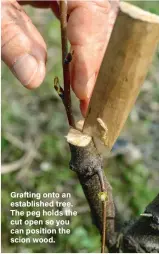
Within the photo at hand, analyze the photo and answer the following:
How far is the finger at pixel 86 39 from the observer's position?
102cm

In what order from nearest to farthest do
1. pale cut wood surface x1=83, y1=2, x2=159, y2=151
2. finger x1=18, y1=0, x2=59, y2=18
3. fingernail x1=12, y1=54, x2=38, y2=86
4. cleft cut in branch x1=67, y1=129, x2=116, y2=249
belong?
1. pale cut wood surface x1=83, y1=2, x2=159, y2=151
2. cleft cut in branch x1=67, y1=129, x2=116, y2=249
3. fingernail x1=12, y1=54, x2=38, y2=86
4. finger x1=18, y1=0, x2=59, y2=18

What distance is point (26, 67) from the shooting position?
1.04 meters

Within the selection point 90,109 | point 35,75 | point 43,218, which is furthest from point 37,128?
point 90,109

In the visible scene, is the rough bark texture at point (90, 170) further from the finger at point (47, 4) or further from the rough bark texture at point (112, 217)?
the finger at point (47, 4)

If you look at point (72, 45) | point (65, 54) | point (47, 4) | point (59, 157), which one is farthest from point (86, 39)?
point (59, 157)

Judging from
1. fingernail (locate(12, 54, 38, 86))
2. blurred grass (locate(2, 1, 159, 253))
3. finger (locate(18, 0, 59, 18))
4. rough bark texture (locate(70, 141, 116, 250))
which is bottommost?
blurred grass (locate(2, 1, 159, 253))

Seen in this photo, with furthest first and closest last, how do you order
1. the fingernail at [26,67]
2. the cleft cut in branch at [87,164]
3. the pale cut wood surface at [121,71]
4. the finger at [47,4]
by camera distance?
the finger at [47,4]
the fingernail at [26,67]
the cleft cut in branch at [87,164]
the pale cut wood surface at [121,71]

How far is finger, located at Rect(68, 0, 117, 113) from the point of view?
1.02 m

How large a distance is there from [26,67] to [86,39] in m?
0.18

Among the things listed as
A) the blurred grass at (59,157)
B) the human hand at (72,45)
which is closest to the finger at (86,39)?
the human hand at (72,45)

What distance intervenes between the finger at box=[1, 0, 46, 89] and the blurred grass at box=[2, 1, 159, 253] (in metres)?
0.74

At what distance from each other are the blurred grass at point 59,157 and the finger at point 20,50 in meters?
0.74

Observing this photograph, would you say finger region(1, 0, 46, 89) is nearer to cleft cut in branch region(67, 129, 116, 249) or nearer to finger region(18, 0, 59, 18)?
cleft cut in branch region(67, 129, 116, 249)

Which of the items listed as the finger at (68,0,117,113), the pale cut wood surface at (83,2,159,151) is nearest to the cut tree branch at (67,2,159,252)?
the pale cut wood surface at (83,2,159,151)
